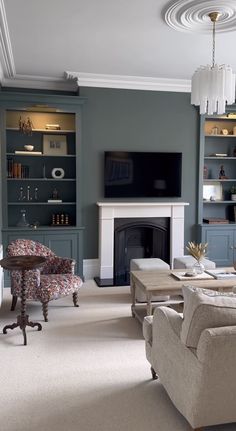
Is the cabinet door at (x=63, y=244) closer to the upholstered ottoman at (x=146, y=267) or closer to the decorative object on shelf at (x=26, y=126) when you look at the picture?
the upholstered ottoman at (x=146, y=267)

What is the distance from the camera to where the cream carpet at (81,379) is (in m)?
2.52

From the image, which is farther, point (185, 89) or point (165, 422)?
point (185, 89)

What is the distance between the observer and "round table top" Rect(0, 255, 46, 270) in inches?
151

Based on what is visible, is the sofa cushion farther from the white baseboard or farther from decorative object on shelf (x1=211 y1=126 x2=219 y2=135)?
decorative object on shelf (x1=211 y1=126 x2=219 y2=135)

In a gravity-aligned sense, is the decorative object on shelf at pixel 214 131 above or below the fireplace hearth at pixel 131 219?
above

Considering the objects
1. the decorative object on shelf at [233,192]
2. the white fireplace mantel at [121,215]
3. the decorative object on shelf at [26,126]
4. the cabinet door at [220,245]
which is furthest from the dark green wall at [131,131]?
the decorative object on shelf at [26,126]

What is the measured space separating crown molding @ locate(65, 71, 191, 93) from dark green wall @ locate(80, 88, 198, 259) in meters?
0.08

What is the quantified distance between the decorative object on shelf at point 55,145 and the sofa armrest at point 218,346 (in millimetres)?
4477

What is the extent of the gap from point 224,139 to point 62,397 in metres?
5.23

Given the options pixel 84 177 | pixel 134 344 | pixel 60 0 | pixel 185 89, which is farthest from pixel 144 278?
pixel 185 89

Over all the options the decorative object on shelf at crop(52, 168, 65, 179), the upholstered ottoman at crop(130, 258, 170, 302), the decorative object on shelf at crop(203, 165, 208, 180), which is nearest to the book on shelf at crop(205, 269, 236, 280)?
the upholstered ottoman at crop(130, 258, 170, 302)

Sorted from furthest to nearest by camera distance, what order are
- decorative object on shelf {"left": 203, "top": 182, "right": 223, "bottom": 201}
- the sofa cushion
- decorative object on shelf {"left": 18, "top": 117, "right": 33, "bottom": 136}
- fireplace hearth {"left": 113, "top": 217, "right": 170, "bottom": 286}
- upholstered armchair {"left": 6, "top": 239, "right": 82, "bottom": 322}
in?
decorative object on shelf {"left": 203, "top": 182, "right": 223, "bottom": 201} < fireplace hearth {"left": 113, "top": 217, "right": 170, "bottom": 286} < decorative object on shelf {"left": 18, "top": 117, "right": 33, "bottom": 136} < upholstered armchair {"left": 6, "top": 239, "right": 82, "bottom": 322} < the sofa cushion

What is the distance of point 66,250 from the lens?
5.98 m

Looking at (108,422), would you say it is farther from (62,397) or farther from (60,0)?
(60,0)
